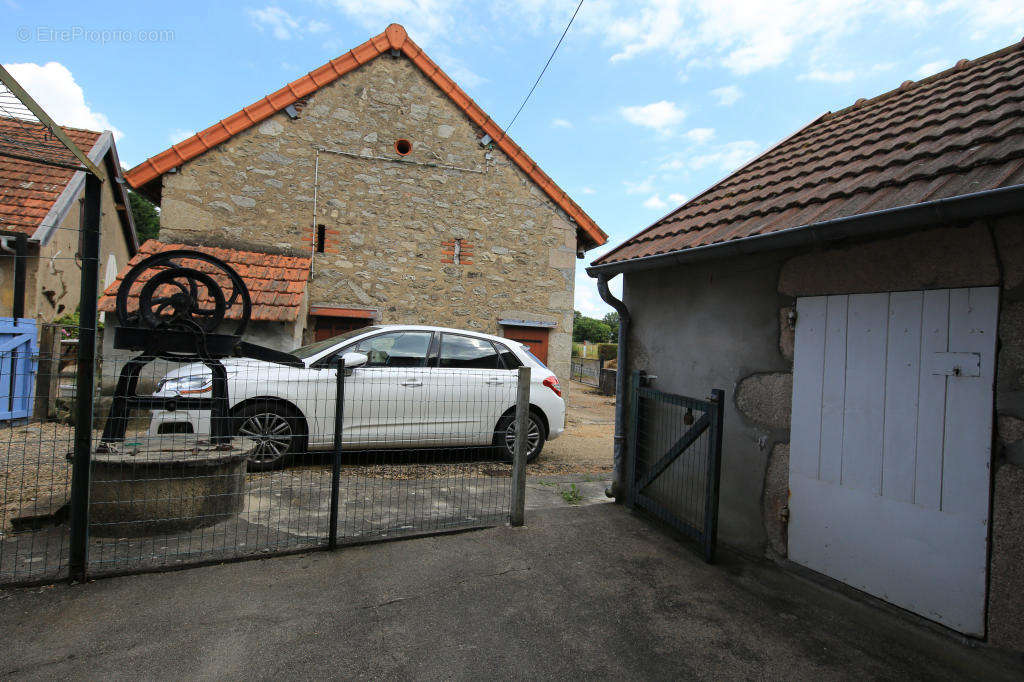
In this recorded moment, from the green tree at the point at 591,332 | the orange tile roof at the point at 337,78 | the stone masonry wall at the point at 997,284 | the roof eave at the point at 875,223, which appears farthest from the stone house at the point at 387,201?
the green tree at the point at 591,332

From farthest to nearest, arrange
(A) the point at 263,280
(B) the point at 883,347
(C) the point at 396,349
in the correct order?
(A) the point at 263,280 → (C) the point at 396,349 → (B) the point at 883,347

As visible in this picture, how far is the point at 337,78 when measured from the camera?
31.2 ft

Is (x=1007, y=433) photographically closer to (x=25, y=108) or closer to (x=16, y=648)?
(x=16, y=648)

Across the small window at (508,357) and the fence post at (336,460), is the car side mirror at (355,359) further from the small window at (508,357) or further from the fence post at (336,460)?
the fence post at (336,460)

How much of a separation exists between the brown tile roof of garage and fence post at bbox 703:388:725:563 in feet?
3.65

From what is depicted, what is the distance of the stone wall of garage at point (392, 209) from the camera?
351 inches

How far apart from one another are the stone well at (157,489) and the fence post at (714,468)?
335 centimetres

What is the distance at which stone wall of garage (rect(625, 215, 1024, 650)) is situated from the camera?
7.89 feet

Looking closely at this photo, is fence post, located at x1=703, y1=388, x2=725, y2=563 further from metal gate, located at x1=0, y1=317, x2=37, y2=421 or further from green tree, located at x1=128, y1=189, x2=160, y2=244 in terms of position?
green tree, located at x1=128, y1=189, x2=160, y2=244

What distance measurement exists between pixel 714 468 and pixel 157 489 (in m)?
3.77

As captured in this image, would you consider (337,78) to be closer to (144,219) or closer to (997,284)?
(997,284)

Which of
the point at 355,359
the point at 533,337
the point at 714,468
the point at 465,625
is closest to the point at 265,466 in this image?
the point at 355,359

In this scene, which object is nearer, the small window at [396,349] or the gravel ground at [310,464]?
the gravel ground at [310,464]

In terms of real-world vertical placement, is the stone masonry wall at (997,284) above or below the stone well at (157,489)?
above
